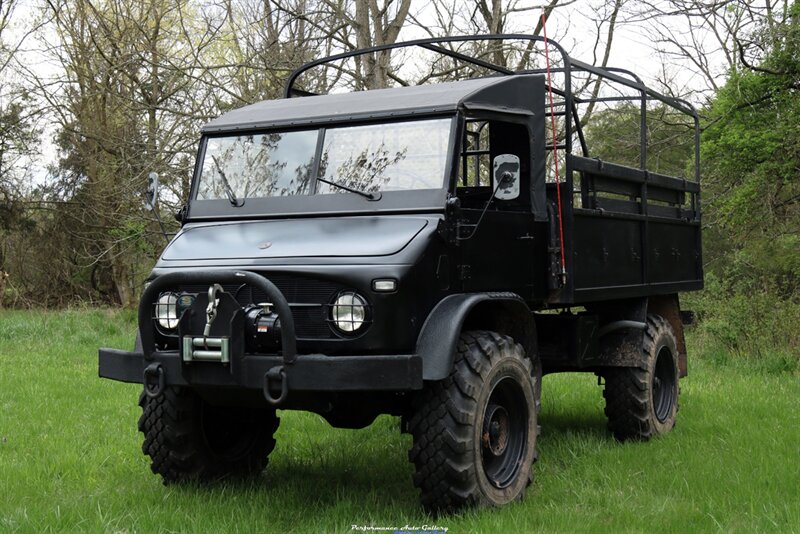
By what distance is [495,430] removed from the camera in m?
A: 5.70

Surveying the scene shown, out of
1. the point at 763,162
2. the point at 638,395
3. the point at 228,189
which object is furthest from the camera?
the point at 763,162

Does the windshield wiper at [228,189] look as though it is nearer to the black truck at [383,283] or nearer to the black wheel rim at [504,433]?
the black truck at [383,283]

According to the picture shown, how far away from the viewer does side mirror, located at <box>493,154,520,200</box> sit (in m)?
5.61

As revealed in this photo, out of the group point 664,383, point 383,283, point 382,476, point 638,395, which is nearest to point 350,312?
point 383,283

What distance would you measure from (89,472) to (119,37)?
35.6 ft

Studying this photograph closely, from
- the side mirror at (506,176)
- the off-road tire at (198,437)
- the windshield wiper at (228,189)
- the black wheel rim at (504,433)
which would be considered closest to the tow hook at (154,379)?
the off-road tire at (198,437)

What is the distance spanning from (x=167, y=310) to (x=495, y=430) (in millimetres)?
1958

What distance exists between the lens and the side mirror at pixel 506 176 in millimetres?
5610

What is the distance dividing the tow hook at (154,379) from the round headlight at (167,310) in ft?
0.88

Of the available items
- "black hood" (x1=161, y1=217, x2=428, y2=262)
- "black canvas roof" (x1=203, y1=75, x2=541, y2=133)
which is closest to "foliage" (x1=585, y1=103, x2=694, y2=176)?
"black canvas roof" (x1=203, y1=75, x2=541, y2=133)

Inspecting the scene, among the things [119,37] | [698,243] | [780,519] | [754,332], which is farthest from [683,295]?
[780,519]

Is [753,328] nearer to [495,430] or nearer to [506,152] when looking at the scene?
[506,152]

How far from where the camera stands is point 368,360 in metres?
4.89

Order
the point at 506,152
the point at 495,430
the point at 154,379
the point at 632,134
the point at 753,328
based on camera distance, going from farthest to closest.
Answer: the point at 632,134, the point at 753,328, the point at 506,152, the point at 495,430, the point at 154,379
